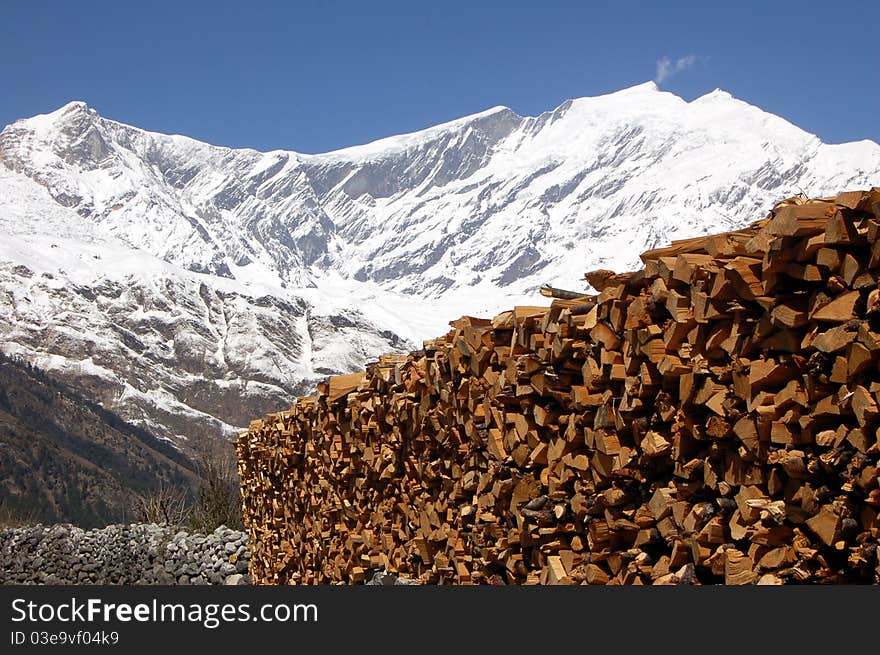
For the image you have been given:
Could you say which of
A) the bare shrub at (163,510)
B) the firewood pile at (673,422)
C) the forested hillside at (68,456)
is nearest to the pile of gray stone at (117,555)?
the bare shrub at (163,510)

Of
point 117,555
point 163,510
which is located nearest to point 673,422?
point 117,555

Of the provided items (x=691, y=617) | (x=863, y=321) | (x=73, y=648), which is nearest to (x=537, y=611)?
(x=691, y=617)

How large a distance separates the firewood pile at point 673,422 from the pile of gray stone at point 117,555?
256 inches

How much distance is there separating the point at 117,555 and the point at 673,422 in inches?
441

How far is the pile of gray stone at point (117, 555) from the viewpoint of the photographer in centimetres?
1144

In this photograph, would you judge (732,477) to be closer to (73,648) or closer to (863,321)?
(863,321)

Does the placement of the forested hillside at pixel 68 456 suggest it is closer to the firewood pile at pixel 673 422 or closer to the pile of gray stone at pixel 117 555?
the pile of gray stone at pixel 117 555

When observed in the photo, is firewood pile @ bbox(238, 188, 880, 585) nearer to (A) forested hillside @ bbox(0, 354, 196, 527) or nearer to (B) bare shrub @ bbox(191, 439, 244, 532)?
(B) bare shrub @ bbox(191, 439, 244, 532)

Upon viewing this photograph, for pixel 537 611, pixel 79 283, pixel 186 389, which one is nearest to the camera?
pixel 537 611

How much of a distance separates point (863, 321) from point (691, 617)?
105 cm

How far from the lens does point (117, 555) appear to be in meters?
12.8

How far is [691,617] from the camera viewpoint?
290 centimetres

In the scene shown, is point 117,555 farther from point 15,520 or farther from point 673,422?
point 673,422

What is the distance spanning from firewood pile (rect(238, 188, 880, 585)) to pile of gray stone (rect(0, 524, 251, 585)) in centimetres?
651
